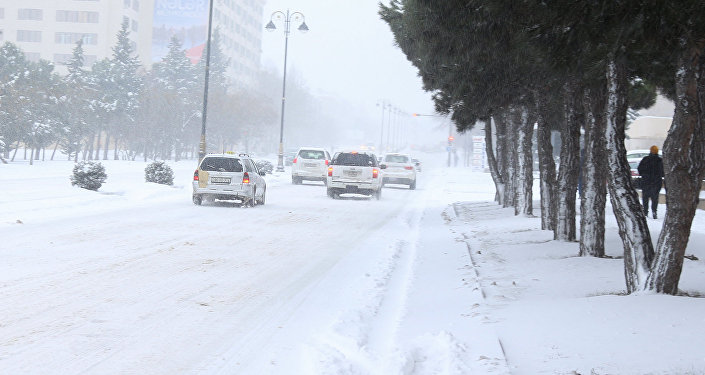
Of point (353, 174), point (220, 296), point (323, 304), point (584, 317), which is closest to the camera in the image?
point (584, 317)

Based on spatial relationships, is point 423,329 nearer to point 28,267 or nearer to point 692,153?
point 692,153

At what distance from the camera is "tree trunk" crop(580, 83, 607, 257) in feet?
39.5

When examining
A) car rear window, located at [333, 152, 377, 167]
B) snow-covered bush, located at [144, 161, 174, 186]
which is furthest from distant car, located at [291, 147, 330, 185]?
snow-covered bush, located at [144, 161, 174, 186]

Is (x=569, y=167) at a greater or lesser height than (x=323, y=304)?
greater

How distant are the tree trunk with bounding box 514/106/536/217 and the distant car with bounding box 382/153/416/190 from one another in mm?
20064

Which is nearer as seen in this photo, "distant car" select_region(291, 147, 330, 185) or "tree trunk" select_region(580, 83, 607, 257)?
"tree trunk" select_region(580, 83, 607, 257)

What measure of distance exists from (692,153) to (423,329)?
118 inches

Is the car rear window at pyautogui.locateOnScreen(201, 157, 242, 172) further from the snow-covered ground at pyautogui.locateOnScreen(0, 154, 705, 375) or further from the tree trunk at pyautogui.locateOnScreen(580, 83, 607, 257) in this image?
the tree trunk at pyautogui.locateOnScreen(580, 83, 607, 257)

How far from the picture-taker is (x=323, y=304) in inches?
359

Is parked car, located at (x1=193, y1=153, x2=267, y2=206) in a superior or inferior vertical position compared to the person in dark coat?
inferior

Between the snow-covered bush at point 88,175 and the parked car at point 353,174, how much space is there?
7864 millimetres

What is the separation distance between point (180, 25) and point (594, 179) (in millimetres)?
138721

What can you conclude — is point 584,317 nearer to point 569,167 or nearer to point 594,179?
point 594,179

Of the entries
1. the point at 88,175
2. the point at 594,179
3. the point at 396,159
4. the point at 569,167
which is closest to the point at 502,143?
the point at 88,175
